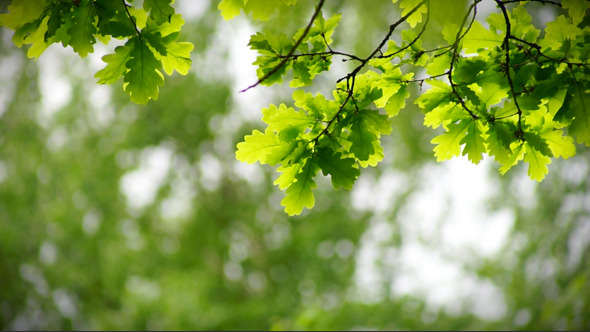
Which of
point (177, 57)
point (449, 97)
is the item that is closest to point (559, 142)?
point (449, 97)

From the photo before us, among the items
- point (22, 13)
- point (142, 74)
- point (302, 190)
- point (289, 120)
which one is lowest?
point (302, 190)

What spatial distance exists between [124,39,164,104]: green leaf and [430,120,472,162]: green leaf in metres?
0.93

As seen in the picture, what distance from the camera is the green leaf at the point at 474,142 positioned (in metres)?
1.27

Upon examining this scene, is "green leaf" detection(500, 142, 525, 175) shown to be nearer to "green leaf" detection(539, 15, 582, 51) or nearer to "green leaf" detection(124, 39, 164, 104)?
"green leaf" detection(539, 15, 582, 51)

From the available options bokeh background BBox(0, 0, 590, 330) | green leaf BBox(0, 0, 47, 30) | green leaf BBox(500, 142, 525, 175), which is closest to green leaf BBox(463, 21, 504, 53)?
green leaf BBox(500, 142, 525, 175)

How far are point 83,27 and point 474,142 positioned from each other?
126 cm

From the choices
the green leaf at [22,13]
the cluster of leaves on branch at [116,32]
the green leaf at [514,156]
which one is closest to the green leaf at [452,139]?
the green leaf at [514,156]

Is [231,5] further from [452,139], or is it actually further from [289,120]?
[452,139]

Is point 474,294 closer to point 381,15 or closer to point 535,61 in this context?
point 381,15

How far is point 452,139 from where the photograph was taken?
4.33 ft

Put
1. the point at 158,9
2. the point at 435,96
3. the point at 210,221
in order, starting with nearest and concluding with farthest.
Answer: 1. the point at 158,9
2. the point at 435,96
3. the point at 210,221

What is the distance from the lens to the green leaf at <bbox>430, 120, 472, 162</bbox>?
1.30 meters

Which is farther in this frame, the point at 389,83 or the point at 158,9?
the point at 389,83

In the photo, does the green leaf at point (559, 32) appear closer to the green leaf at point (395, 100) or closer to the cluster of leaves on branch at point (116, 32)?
the green leaf at point (395, 100)
